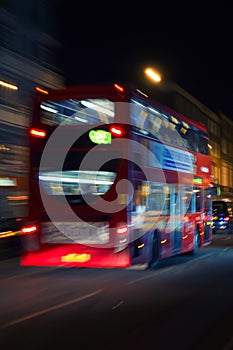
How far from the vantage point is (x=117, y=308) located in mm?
9156

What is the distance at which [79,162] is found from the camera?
42.2 ft

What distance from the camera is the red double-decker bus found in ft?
42.0

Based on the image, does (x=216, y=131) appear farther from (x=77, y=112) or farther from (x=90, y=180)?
(x=90, y=180)

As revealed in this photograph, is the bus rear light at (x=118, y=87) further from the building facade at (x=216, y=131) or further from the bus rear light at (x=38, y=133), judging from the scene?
the building facade at (x=216, y=131)

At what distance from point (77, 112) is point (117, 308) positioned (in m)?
5.52

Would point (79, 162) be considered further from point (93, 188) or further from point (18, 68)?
point (18, 68)

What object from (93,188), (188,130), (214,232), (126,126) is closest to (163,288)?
(93,188)

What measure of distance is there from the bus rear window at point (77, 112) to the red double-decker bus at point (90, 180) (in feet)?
0.07

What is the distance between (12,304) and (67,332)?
7.94 feet

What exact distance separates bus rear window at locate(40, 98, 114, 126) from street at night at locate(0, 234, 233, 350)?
141 inches

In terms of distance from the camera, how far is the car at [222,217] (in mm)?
31188

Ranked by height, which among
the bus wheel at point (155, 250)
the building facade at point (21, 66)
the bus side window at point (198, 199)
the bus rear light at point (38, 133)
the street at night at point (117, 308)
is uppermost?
the building facade at point (21, 66)

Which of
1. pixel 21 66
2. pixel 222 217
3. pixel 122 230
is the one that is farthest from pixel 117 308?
pixel 21 66

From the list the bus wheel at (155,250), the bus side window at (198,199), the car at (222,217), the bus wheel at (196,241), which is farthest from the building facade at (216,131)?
the bus wheel at (155,250)
